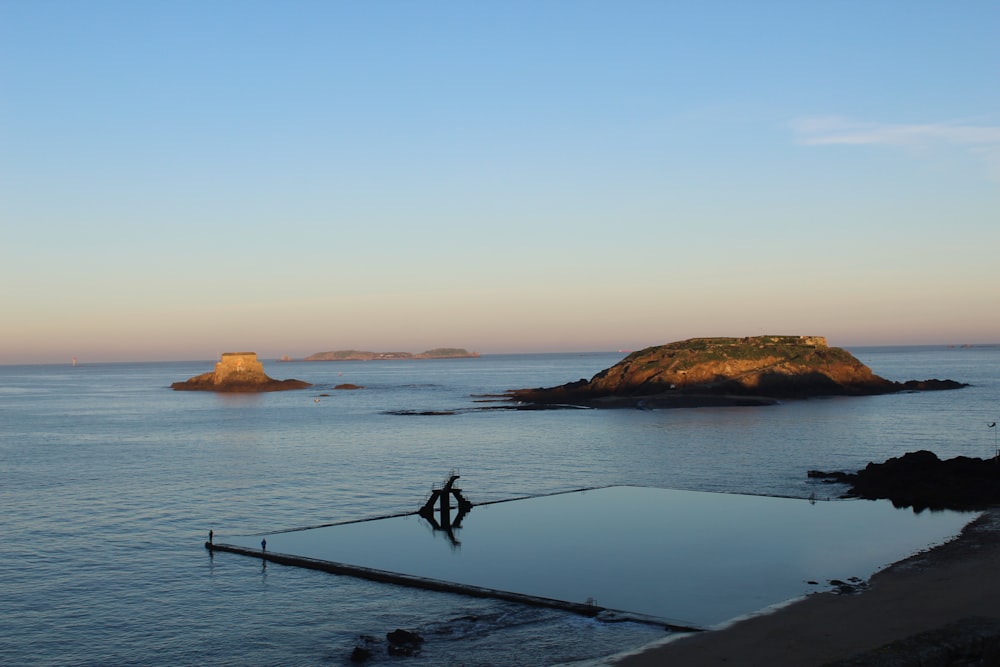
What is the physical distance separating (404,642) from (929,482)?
1302 inches

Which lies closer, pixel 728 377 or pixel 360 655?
pixel 360 655

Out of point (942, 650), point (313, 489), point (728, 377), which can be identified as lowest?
point (313, 489)

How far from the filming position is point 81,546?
114 ft

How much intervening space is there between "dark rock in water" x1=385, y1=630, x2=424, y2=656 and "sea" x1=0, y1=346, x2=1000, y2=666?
1.32 feet

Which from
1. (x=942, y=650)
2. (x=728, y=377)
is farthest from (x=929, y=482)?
(x=728, y=377)

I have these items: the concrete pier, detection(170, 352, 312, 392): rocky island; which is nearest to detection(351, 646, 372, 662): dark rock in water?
the concrete pier

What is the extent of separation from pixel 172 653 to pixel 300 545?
451 inches

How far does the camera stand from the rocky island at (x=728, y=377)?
117875 millimetres

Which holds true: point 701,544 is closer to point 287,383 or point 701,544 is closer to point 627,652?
point 627,652

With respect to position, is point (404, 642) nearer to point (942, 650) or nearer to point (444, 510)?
point (942, 650)

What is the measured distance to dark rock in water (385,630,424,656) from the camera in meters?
22.1

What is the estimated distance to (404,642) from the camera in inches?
882

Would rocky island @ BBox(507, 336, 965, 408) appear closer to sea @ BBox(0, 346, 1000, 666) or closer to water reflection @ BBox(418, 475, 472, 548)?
sea @ BBox(0, 346, 1000, 666)

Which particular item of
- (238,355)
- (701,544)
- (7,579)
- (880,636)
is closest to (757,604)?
(880,636)
